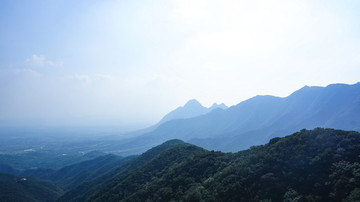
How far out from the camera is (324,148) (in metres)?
29.2

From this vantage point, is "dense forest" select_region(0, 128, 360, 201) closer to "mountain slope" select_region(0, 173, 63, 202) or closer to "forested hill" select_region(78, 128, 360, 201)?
"forested hill" select_region(78, 128, 360, 201)

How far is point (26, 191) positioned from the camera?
273ft

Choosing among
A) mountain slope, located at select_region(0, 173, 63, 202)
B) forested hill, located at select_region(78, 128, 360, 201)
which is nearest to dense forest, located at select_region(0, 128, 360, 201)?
forested hill, located at select_region(78, 128, 360, 201)

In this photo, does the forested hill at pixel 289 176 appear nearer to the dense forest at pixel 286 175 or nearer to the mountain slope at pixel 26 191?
the dense forest at pixel 286 175

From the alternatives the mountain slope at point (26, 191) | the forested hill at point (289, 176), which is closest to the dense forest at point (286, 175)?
the forested hill at point (289, 176)

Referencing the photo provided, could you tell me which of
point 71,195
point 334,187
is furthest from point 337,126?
point 71,195

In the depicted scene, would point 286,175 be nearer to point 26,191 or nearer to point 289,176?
point 289,176

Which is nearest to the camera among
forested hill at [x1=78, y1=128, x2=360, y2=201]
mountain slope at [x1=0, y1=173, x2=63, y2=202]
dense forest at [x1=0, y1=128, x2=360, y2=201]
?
forested hill at [x1=78, y1=128, x2=360, y2=201]

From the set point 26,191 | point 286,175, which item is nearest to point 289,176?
point 286,175

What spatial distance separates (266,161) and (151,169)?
128 feet

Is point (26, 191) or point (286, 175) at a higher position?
point (286, 175)

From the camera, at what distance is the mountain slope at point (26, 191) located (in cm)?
7106

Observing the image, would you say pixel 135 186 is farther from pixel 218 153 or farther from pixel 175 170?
pixel 218 153

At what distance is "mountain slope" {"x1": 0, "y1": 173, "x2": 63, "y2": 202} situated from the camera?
7106 cm
